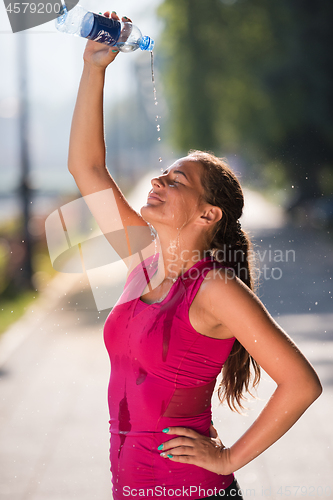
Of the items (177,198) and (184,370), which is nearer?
(184,370)

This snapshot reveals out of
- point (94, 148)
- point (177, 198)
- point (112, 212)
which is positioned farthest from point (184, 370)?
point (94, 148)

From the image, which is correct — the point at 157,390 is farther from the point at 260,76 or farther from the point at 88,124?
the point at 260,76

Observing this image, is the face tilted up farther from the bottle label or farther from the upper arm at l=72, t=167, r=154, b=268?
the bottle label

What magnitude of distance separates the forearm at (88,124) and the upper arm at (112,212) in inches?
1.8

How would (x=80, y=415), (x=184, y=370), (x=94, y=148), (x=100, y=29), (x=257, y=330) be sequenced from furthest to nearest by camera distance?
(x=80, y=415) → (x=94, y=148) → (x=100, y=29) → (x=184, y=370) → (x=257, y=330)

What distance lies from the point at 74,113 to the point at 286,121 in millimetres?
17368

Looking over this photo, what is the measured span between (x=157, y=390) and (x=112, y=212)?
2.65 ft

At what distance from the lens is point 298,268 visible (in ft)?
40.2

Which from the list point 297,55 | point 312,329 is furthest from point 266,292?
point 297,55

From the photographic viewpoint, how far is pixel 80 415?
487cm

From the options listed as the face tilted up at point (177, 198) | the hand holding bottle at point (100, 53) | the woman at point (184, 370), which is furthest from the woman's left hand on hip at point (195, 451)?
the hand holding bottle at point (100, 53)

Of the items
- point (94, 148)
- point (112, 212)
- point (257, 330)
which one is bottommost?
point (257, 330)

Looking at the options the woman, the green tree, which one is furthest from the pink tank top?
Result: the green tree

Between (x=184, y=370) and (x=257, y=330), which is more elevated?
(x=257, y=330)
